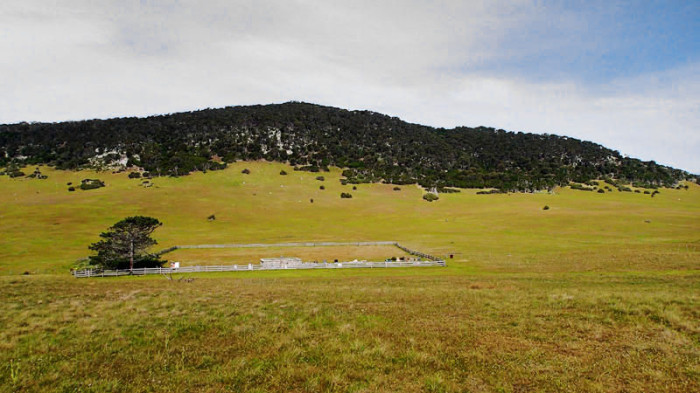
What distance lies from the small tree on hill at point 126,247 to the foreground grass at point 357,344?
2805 centimetres

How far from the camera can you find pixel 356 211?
398ft

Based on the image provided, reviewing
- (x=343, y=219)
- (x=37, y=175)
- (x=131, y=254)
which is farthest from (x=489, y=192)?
(x=37, y=175)

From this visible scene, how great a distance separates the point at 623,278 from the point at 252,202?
10846 cm

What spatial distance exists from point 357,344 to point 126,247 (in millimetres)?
46269

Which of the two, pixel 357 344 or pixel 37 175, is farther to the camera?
pixel 37 175

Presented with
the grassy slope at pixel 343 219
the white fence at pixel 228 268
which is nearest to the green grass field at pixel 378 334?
the white fence at pixel 228 268

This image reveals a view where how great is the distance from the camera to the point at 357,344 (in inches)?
526

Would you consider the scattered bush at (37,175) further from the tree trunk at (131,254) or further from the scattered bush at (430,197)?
the scattered bush at (430,197)

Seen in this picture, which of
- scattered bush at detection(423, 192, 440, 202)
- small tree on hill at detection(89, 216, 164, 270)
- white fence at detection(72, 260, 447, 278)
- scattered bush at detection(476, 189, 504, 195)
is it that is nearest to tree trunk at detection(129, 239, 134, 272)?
small tree on hill at detection(89, 216, 164, 270)

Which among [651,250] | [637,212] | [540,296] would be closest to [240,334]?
[540,296]

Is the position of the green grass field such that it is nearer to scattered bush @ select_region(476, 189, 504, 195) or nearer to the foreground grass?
the foreground grass

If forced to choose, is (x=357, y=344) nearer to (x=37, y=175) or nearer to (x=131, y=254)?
(x=131, y=254)

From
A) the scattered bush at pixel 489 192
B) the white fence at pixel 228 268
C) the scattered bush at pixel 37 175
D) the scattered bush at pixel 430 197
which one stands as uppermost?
the scattered bush at pixel 37 175

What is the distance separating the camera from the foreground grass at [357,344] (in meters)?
10.5
